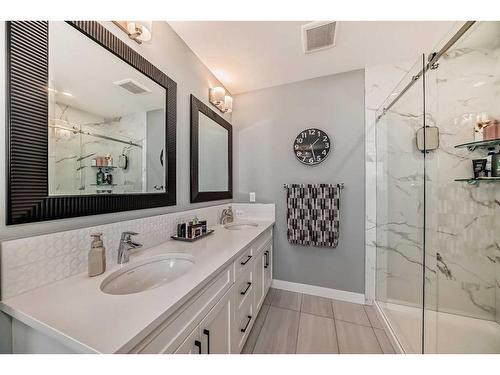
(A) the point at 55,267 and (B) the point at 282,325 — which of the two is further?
(B) the point at 282,325

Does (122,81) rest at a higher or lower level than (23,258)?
higher

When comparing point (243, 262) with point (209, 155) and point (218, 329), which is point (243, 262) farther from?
point (209, 155)

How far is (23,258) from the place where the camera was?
65 centimetres

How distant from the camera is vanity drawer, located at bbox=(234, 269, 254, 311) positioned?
1.16 metres

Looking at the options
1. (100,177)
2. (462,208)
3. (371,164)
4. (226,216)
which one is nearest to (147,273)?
(100,177)

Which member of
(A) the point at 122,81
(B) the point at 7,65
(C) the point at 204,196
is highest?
(A) the point at 122,81

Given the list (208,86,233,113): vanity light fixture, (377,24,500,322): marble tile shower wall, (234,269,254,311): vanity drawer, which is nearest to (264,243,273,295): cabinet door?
(234,269,254,311): vanity drawer

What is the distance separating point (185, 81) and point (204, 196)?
99 cm

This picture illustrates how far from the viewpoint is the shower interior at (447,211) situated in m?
1.36

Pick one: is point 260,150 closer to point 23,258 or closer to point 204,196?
point 204,196

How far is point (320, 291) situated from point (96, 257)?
79.8 inches
